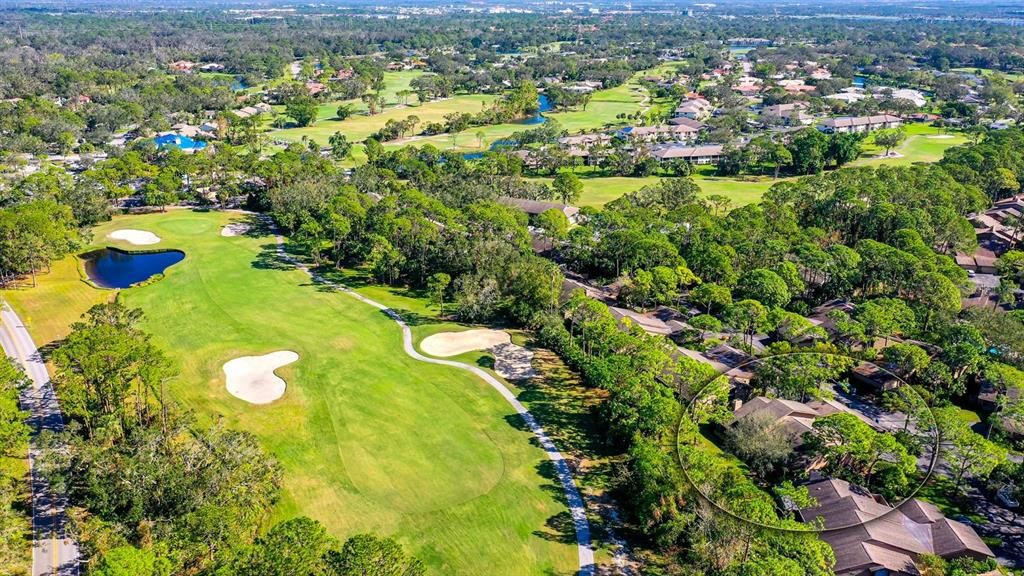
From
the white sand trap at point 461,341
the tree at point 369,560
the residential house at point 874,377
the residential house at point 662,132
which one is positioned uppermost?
the residential house at point 662,132

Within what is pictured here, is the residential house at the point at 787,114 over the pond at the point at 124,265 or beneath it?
over

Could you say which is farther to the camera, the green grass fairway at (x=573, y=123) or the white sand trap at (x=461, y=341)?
the green grass fairway at (x=573, y=123)

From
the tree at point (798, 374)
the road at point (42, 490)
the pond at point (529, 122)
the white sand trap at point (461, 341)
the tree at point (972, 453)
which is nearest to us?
the road at point (42, 490)

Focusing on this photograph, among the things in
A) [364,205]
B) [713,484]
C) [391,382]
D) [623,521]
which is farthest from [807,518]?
[364,205]

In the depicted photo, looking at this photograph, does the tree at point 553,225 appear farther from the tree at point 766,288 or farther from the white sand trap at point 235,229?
the white sand trap at point 235,229

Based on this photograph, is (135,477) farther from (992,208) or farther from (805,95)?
(805,95)

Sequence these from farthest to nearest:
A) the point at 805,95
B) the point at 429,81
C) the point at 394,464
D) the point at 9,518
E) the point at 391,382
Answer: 1. the point at 429,81
2. the point at 805,95
3. the point at 391,382
4. the point at 394,464
5. the point at 9,518

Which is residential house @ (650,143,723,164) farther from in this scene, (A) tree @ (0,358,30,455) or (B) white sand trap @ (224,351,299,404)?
(A) tree @ (0,358,30,455)

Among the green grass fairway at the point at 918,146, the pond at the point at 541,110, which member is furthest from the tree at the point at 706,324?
the pond at the point at 541,110
